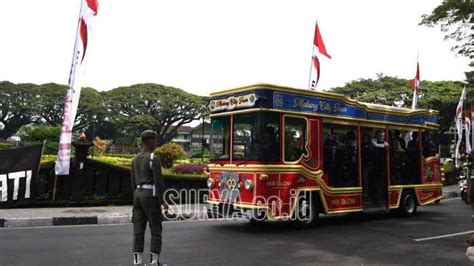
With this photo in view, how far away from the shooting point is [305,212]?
10141 mm

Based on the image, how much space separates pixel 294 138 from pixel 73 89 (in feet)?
20.1

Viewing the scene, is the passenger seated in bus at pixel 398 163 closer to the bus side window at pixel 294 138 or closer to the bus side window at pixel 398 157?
the bus side window at pixel 398 157

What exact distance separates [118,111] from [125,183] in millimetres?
59839

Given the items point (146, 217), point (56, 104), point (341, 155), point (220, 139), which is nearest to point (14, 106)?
point (56, 104)

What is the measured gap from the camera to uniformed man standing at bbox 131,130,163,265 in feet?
19.6

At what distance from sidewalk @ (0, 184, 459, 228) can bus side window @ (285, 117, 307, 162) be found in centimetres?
363

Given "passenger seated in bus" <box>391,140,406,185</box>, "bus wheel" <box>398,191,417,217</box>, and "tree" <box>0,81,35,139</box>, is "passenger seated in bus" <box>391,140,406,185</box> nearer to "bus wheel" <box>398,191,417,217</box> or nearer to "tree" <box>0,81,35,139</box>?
"bus wheel" <box>398,191,417,217</box>

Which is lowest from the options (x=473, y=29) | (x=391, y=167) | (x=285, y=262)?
(x=285, y=262)

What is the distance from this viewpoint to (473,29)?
16734 mm

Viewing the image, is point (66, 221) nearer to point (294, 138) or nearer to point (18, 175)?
point (18, 175)

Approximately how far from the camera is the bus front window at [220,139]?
10.5m

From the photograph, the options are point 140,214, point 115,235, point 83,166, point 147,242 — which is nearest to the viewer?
point 140,214

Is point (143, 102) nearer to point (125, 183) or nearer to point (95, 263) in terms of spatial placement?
point (125, 183)

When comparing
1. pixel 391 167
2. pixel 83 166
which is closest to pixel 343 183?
pixel 391 167
